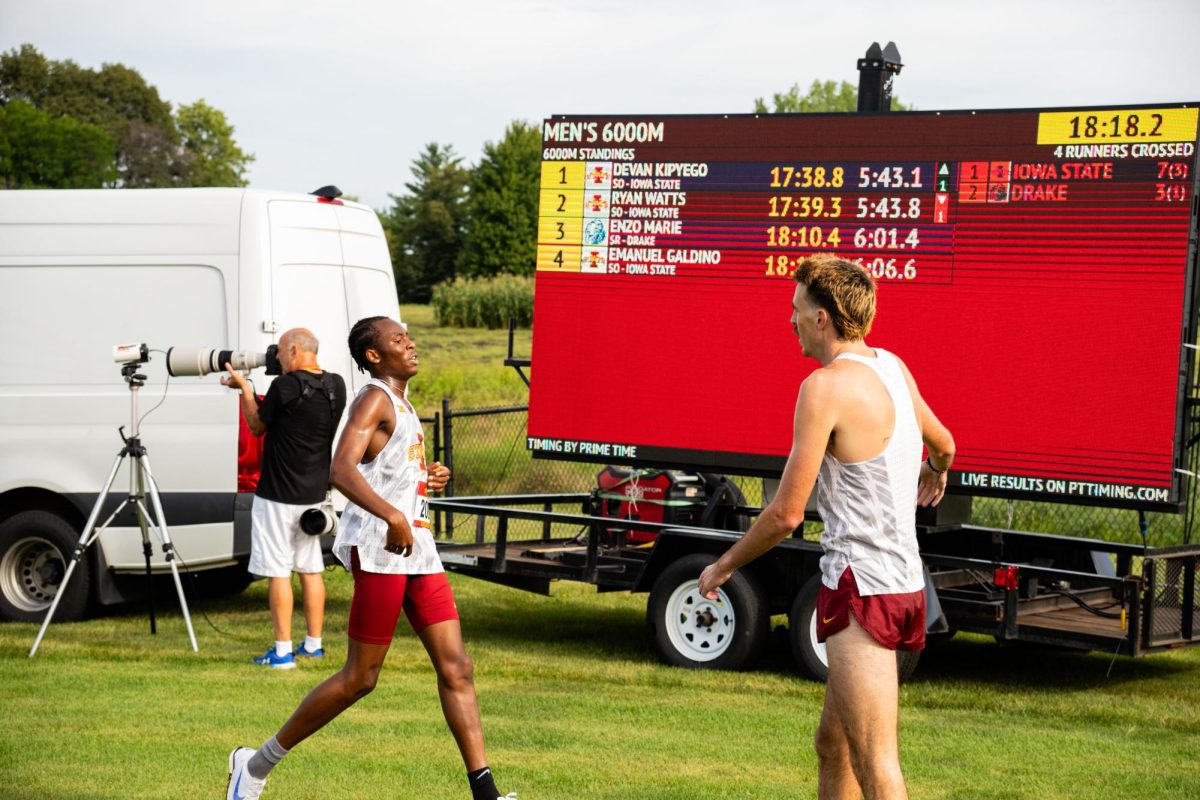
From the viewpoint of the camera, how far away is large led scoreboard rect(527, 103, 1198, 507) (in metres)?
8.64

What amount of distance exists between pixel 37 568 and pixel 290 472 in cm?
305

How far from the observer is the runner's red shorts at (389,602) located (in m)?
5.77

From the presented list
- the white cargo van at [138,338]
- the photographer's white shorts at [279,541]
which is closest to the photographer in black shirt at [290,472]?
the photographer's white shorts at [279,541]

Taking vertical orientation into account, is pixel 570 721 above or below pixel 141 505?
below

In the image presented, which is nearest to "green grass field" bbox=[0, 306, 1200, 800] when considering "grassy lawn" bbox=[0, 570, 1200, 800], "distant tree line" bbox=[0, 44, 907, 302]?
"grassy lawn" bbox=[0, 570, 1200, 800]

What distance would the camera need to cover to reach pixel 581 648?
10.4m

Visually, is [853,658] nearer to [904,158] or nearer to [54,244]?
[904,158]

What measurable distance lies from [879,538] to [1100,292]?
478 centimetres

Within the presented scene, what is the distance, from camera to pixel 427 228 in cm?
8150

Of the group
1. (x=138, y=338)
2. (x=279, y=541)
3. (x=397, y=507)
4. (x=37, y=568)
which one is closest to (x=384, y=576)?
(x=397, y=507)

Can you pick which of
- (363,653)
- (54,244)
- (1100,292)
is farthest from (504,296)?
(363,653)

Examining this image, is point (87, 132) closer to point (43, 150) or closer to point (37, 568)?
point (43, 150)

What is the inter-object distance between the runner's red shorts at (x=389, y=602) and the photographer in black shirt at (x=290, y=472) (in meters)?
3.44

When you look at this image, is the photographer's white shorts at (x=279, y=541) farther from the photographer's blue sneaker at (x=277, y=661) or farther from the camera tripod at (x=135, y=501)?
the camera tripod at (x=135, y=501)
